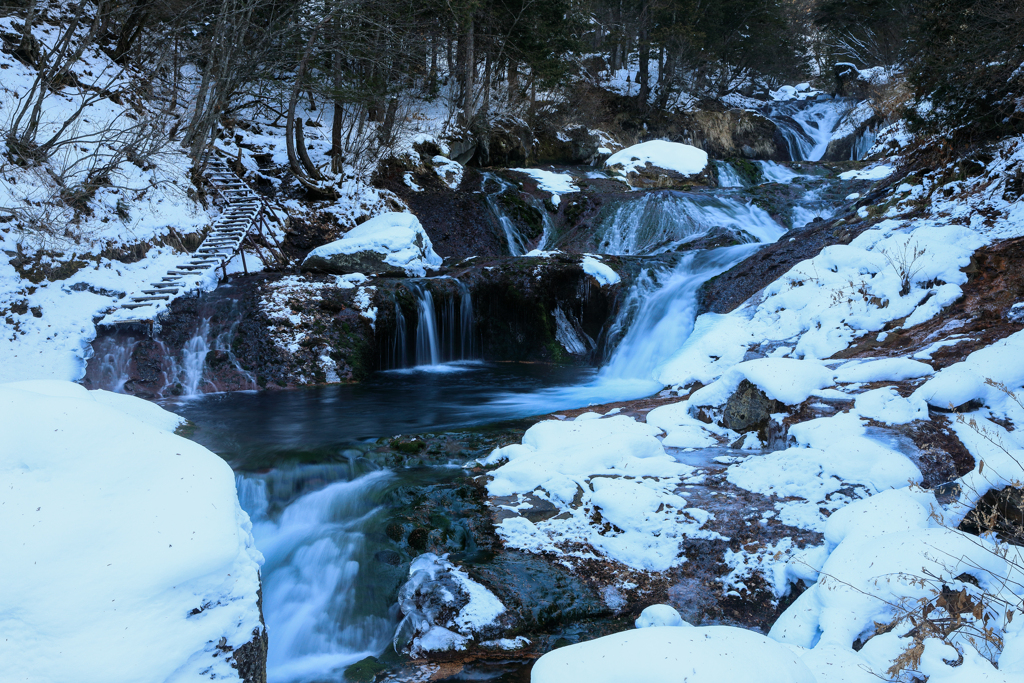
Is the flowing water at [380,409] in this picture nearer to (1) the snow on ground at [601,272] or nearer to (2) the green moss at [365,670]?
(2) the green moss at [365,670]

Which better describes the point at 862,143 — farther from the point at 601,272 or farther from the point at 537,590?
the point at 537,590

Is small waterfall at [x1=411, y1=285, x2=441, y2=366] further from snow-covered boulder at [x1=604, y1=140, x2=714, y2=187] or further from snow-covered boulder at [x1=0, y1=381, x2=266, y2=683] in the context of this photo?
snow-covered boulder at [x1=604, y1=140, x2=714, y2=187]

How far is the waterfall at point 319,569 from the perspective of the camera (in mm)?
3609

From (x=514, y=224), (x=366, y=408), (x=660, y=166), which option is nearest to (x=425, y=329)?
(x=366, y=408)

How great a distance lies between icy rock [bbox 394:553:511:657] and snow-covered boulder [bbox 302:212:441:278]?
290 inches

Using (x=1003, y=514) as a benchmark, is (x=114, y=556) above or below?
above

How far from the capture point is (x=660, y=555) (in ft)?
11.9

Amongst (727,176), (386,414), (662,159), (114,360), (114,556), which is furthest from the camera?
(727,176)

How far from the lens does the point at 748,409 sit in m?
4.95

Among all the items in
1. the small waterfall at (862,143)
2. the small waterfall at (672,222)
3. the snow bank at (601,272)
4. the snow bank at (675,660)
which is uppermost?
the small waterfall at (862,143)

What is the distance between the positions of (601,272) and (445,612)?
7.64 m

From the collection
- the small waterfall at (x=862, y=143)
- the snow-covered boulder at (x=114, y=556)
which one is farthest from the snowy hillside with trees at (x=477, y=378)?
the small waterfall at (x=862, y=143)

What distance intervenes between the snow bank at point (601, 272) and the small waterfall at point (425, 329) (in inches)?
107

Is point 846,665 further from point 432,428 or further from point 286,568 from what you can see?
point 432,428
